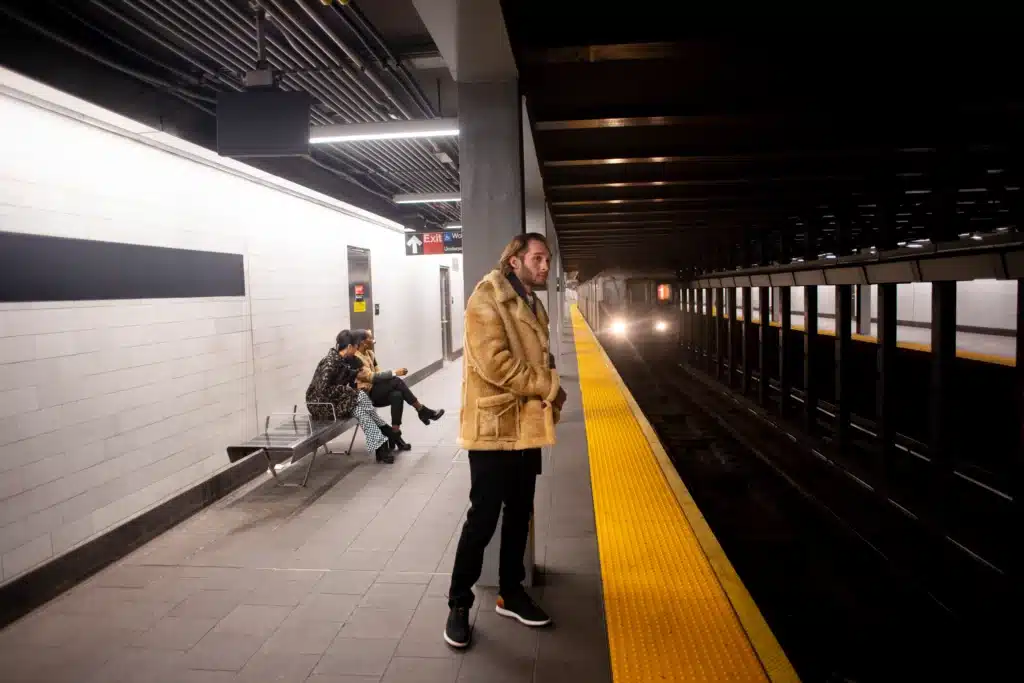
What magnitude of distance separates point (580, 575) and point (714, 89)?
2879 mm

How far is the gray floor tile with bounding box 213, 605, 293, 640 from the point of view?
9.33ft

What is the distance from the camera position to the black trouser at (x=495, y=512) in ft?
8.37

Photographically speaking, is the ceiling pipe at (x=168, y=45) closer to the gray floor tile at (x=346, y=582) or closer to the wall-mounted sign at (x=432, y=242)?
the gray floor tile at (x=346, y=582)

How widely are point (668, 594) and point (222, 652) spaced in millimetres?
2061

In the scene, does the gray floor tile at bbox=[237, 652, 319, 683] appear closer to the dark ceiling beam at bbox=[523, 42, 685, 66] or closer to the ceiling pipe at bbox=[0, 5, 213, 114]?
the dark ceiling beam at bbox=[523, 42, 685, 66]

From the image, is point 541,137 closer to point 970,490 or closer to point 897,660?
point 897,660

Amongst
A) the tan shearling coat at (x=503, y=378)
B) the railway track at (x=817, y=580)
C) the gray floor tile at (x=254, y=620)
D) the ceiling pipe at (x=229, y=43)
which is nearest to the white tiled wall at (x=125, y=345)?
the ceiling pipe at (x=229, y=43)

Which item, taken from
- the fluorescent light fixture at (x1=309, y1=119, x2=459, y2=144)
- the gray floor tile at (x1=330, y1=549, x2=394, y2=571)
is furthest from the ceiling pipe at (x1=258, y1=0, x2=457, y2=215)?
the gray floor tile at (x1=330, y1=549, x2=394, y2=571)

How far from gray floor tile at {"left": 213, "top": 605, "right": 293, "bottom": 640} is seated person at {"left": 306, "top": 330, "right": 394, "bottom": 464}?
2860 mm

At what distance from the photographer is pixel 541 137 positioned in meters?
4.41

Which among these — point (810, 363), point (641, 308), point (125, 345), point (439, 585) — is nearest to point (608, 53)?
point (439, 585)

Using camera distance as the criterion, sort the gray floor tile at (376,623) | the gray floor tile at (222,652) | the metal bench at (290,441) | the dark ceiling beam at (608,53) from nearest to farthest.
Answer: the gray floor tile at (222,652)
the gray floor tile at (376,623)
the dark ceiling beam at (608,53)
the metal bench at (290,441)

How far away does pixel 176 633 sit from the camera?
2852mm

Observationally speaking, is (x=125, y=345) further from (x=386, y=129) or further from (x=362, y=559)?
(x=386, y=129)
